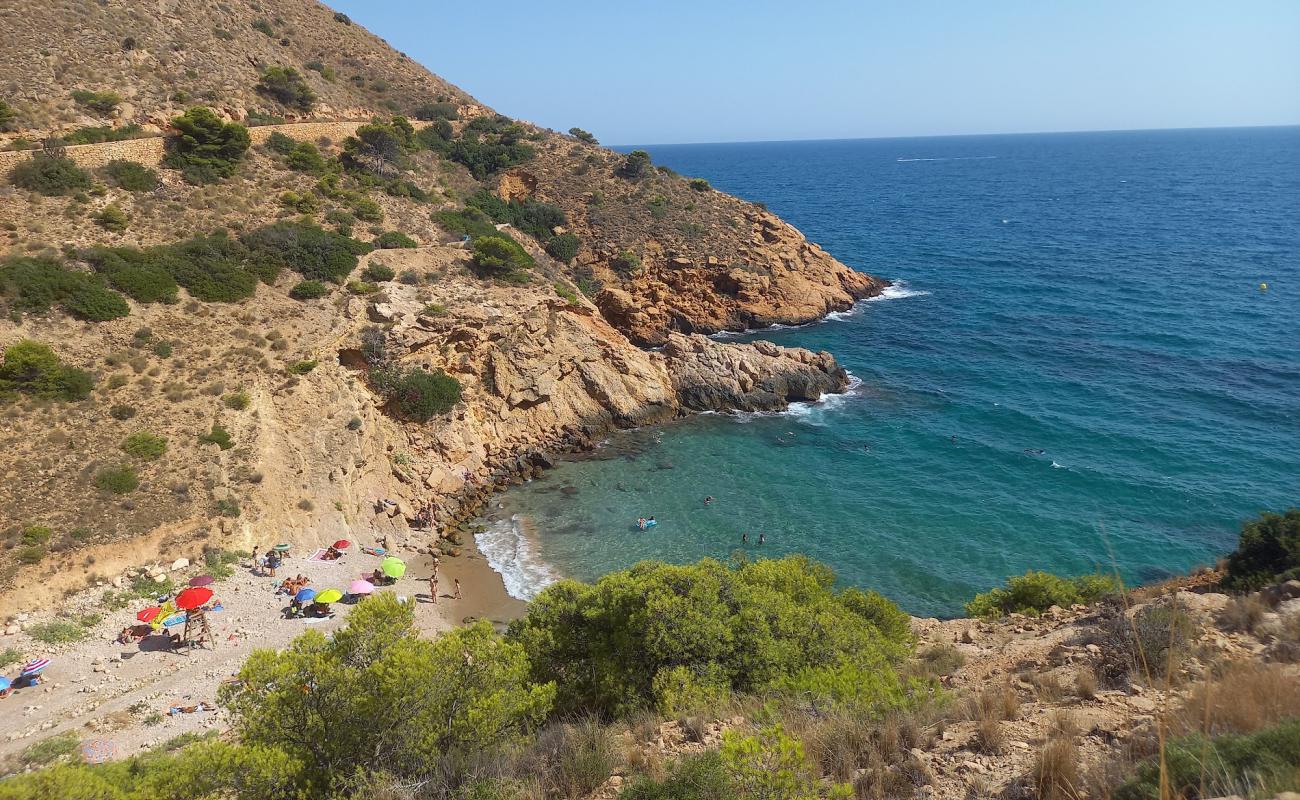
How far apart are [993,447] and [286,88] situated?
47720 millimetres

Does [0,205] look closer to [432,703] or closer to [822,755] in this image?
[432,703]

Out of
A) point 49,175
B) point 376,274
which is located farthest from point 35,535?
point 49,175

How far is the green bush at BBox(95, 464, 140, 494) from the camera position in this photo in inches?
814

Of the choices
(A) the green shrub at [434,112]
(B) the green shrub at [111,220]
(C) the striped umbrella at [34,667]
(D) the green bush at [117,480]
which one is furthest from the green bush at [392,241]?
(C) the striped umbrella at [34,667]

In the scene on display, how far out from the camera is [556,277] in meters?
42.1

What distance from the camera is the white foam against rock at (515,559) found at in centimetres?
2317

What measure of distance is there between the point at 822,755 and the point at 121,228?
3486 centimetres

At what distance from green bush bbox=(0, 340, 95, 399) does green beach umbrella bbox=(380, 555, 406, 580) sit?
11905mm

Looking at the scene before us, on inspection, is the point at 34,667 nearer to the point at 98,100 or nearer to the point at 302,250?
the point at 302,250

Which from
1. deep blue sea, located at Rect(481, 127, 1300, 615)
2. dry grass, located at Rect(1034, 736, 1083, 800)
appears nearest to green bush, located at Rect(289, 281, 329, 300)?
deep blue sea, located at Rect(481, 127, 1300, 615)

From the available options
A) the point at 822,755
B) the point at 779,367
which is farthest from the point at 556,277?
the point at 822,755

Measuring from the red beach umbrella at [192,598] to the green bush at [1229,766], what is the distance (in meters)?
21.4

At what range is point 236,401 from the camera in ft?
80.2

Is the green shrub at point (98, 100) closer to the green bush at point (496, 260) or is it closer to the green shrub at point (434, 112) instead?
the green bush at point (496, 260)
